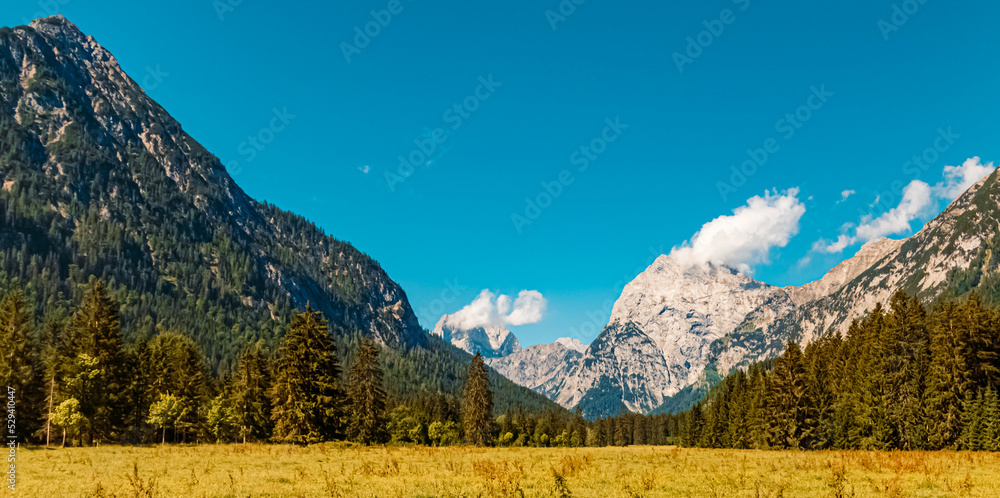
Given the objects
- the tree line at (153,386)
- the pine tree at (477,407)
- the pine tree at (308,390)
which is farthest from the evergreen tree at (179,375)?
the pine tree at (477,407)

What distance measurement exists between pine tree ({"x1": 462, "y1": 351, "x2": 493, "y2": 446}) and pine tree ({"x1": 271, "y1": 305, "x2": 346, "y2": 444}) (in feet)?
121

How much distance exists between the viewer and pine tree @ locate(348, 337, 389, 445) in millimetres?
76750

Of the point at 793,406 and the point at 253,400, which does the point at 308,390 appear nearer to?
the point at 253,400

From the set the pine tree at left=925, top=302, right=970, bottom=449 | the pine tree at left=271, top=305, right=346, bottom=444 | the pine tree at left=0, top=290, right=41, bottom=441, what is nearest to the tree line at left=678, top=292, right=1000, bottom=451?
the pine tree at left=925, top=302, right=970, bottom=449

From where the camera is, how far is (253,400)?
68.2 m

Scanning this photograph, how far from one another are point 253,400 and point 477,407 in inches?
1280

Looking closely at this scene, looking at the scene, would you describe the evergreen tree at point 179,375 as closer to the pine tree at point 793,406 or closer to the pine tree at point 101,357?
the pine tree at point 101,357

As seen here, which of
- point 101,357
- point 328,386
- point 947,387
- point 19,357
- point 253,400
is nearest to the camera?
point 19,357

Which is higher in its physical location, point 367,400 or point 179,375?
point 179,375

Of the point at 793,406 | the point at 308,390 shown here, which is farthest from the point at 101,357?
the point at 793,406

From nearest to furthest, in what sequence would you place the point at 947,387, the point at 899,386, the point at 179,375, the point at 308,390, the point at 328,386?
the point at 308,390
the point at 328,386
the point at 947,387
the point at 899,386
the point at 179,375

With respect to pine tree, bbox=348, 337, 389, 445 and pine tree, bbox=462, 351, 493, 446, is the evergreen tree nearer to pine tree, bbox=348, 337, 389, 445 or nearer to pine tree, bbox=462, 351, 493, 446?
pine tree, bbox=348, 337, 389, 445

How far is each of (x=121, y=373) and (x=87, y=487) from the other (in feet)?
151

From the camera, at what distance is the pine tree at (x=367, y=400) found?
76.8m
